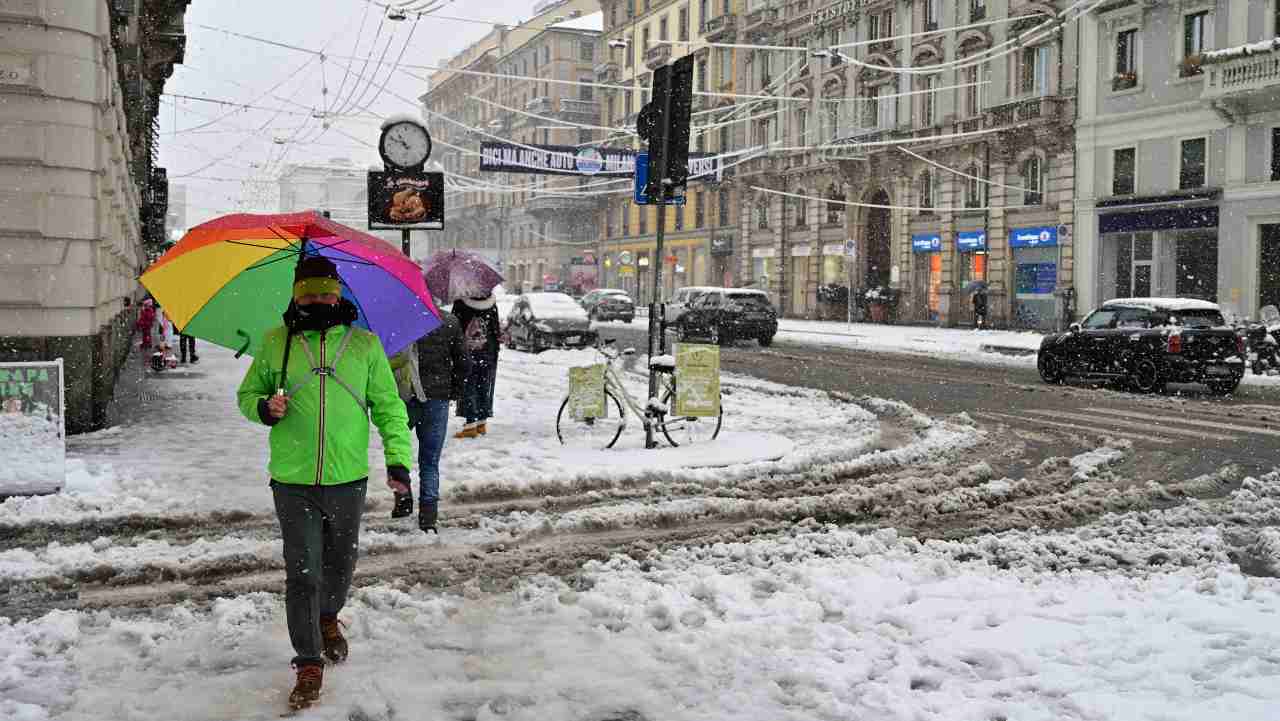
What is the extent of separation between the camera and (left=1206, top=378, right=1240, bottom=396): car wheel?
18.0m

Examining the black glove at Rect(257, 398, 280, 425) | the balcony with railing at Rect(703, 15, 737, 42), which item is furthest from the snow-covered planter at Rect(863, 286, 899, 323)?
the black glove at Rect(257, 398, 280, 425)

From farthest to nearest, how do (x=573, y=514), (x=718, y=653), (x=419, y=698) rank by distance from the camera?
(x=573, y=514) → (x=718, y=653) → (x=419, y=698)

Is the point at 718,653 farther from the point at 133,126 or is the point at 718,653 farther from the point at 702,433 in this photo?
the point at 133,126

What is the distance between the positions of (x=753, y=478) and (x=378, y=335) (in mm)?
5438

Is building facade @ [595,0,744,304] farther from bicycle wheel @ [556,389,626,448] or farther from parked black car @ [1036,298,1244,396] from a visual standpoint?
bicycle wheel @ [556,389,626,448]

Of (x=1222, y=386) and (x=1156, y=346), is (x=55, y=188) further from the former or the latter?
(x=1222, y=386)

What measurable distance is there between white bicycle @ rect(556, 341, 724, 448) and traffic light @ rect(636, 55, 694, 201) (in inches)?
77.9

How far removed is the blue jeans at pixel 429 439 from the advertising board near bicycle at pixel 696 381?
4333 mm

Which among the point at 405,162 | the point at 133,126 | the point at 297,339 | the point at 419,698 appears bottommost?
the point at 419,698

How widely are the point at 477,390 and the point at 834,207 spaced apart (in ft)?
130

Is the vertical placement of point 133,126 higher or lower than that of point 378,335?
higher

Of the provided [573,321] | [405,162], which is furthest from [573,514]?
[573,321]

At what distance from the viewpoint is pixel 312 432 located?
4656 millimetres

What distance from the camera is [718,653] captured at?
5.27m
